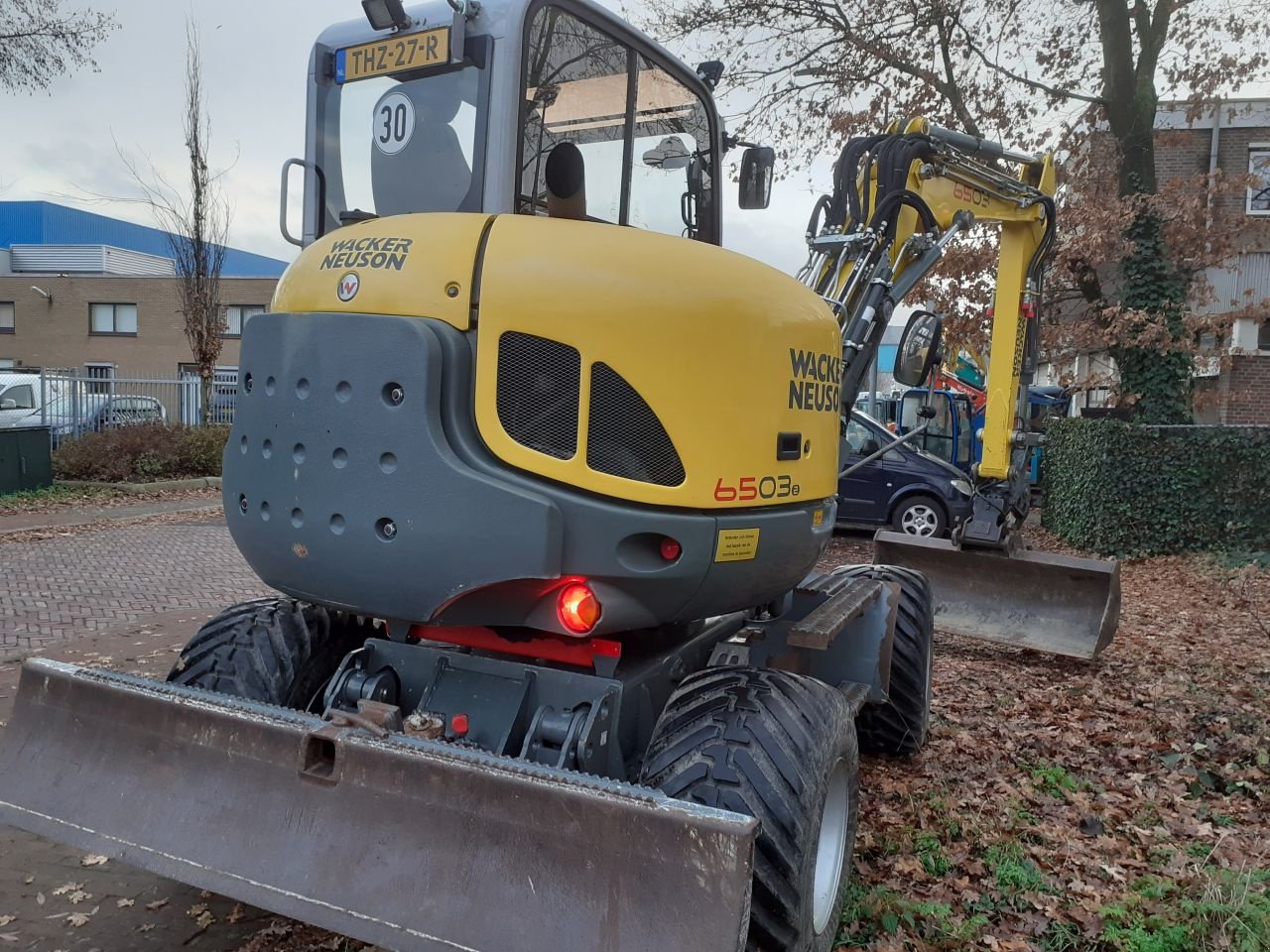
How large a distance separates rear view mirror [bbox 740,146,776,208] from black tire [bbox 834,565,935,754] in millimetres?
1981

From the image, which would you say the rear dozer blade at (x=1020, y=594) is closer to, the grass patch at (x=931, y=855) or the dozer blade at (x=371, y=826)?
the grass patch at (x=931, y=855)

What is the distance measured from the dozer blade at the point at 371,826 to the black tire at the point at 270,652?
1.66 feet

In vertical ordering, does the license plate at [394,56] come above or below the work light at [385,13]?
below

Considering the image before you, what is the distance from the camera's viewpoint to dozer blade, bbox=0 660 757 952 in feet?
8.03

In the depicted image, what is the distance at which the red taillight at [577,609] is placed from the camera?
10.1ft

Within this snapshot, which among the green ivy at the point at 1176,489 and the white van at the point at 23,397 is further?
the white van at the point at 23,397

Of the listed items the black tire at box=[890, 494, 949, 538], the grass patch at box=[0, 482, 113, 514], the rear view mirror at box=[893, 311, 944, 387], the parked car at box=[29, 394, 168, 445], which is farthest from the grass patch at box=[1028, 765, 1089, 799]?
the parked car at box=[29, 394, 168, 445]

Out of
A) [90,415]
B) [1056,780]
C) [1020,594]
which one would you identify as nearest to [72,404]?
[90,415]

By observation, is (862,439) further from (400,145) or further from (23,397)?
(23,397)

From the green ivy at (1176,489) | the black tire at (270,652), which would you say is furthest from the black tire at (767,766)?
the green ivy at (1176,489)

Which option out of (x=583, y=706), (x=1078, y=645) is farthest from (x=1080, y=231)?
(x=583, y=706)

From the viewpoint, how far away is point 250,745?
2924 mm

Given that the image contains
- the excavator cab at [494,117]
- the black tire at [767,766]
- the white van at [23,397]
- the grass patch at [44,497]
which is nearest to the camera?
the black tire at [767,766]

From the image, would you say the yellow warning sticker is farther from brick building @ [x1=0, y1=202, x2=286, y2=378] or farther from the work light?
brick building @ [x1=0, y1=202, x2=286, y2=378]
